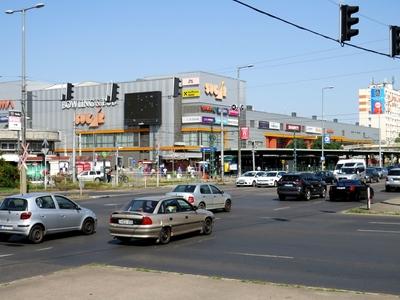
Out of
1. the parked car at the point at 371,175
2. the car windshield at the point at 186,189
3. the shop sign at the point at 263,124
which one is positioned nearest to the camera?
the car windshield at the point at 186,189

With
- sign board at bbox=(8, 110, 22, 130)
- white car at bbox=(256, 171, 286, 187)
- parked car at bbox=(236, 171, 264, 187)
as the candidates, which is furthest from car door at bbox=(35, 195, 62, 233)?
parked car at bbox=(236, 171, 264, 187)

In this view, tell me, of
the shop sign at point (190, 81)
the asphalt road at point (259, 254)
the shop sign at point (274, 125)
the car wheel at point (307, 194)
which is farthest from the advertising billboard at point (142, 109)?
the asphalt road at point (259, 254)

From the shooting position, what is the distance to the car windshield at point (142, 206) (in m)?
16.1

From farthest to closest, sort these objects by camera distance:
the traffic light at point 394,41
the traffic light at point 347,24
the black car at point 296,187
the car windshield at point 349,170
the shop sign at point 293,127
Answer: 1. the shop sign at point 293,127
2. the car windshield at point 349,170
3. the black car at point 296,187
4. the traffic light at point 394,41
5. the traffic light at point 347,24

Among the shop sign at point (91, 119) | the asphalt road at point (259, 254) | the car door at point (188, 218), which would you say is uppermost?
the shop sign at point (91, 119)

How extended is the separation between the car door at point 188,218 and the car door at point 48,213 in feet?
12.5

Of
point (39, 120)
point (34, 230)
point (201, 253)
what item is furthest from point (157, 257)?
point (39, 120)

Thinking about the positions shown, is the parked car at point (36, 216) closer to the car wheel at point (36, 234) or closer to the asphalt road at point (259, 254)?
the car wheel at point (36, 234)

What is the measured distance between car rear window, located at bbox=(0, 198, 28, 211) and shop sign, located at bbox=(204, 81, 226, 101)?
93311 mm

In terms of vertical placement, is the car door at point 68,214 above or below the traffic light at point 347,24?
below

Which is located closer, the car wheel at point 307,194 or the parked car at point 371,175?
the car wheel at point 307,194

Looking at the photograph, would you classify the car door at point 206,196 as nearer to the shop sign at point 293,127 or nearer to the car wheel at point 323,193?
the car wheel at point 323,193

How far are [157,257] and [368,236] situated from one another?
24.2 feet

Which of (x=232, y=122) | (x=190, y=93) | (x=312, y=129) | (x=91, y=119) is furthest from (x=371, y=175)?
(x=312, y=129)
